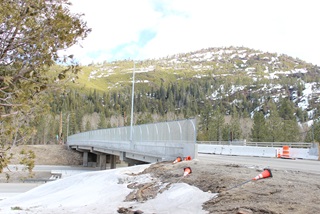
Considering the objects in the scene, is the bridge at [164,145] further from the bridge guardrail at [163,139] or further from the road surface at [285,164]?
the road surface at [285,164]

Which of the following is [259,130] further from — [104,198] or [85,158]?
[104,198]

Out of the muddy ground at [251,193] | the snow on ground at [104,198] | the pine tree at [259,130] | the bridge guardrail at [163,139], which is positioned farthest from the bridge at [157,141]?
the pine tree at [259,130]

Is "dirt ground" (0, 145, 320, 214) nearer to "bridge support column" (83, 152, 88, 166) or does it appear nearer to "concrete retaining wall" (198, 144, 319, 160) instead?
"concrete retaining wall" (198, 144, 319, 160)

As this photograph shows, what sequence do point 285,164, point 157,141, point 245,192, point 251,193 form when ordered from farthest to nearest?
point 157,141
point 285,164
point 245,192
point 251,193

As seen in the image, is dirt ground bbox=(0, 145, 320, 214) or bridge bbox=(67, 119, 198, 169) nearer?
dirt ground bbox=(0, 145, 320, 214)

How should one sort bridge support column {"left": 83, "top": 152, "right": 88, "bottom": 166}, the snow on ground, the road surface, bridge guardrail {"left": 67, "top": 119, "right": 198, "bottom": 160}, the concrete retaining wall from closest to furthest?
the snow on ground → the road surface → bridge guardrail {"left": 67, "top": 119, "right": 198, "bottom": 160} → the concrete retaining wall → bridge support column {"left": 83, "top": 152, "right": 88, "bottom": 166}

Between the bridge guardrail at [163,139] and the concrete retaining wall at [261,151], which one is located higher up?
the bridge guardrail at [163,139]

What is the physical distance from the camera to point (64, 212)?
990 centimetres

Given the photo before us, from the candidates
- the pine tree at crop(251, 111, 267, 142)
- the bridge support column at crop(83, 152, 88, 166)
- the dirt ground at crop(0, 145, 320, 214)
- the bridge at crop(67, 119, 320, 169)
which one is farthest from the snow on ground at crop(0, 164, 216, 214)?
the pine tree at crop(251, 111, 267, 142)

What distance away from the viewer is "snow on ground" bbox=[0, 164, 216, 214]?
29.1 ft

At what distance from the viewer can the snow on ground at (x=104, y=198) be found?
349 inches

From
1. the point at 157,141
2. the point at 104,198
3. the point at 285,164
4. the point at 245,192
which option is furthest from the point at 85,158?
the point at 245,192

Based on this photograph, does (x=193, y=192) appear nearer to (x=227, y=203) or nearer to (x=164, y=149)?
(x=227, y=203)

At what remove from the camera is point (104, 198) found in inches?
448
